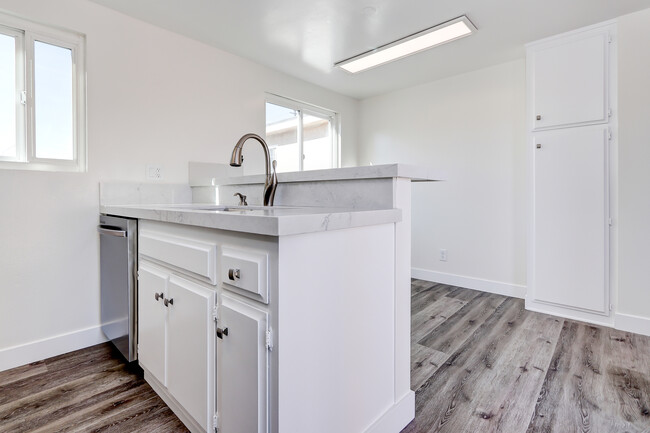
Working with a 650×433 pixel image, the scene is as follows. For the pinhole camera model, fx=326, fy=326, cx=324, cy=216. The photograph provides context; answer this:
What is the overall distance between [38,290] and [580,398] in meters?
3.05

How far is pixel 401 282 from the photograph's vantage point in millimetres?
1354

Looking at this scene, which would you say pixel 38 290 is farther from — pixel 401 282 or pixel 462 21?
pixel 462 21

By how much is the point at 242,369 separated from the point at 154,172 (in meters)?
2.04

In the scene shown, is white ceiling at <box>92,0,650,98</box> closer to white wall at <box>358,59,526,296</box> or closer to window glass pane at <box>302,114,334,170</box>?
white wall at <box>358,59,526,296</box>

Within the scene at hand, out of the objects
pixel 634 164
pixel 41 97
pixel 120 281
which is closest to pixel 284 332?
pixel 120 281

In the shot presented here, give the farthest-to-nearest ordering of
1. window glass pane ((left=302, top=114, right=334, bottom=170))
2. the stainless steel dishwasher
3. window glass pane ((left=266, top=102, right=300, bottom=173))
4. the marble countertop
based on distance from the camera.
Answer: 1. window glass pane ((left=302, top=114, right=334, bottom=170))
2. window glass pane ((left=266, top=102, right=300, bottom=173))
3. the stainless steel dishwasher
4. the marble countertop

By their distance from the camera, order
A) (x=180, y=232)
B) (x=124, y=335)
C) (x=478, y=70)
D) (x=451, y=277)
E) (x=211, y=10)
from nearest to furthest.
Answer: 1. (x=180, y=232)
2. (x=124, y=335)
3. (x=211, y=10)
4. (x=478, y=70)
5. (x=451, y=277)

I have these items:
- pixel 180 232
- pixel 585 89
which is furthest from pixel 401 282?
pixel 585 89

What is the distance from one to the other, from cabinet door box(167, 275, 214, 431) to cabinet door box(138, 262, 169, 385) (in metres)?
0.08

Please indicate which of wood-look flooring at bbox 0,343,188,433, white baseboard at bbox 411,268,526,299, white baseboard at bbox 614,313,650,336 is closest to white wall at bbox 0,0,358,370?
wood-look flooring at bbox 0,343,188,433

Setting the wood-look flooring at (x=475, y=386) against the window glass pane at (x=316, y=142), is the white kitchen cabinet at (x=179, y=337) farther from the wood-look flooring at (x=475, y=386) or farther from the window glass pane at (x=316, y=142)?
the window glass pane at (x=316, y=142)

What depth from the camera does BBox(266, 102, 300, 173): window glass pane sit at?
3.55 meters

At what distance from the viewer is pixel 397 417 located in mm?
1340

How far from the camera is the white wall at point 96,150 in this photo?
1951 millimetres
